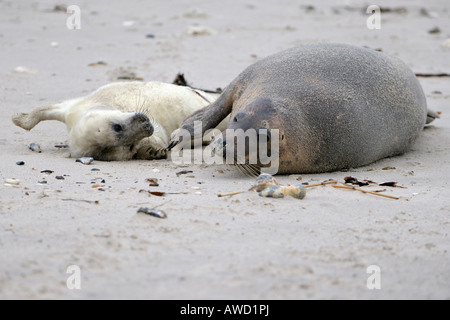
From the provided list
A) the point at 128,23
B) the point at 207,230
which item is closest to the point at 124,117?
the point at 207,230

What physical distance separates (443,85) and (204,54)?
2.69m

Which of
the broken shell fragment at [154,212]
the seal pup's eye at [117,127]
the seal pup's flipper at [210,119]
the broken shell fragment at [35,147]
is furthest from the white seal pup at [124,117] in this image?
the broken shell fragment at [154,212]

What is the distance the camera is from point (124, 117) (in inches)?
173

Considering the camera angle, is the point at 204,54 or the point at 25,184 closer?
the point at 25,184

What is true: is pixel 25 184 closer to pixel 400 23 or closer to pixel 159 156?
pixel 159 156

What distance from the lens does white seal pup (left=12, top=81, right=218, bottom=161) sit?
14.5 ft

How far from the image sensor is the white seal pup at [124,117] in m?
4.43

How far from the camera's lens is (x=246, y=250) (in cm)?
262

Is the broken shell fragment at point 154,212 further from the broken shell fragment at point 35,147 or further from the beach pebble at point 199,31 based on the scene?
the beach pebble at point 199,31

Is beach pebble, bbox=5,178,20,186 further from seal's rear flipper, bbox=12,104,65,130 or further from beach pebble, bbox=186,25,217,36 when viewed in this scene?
beach pebble, bbox=186,25,217,36

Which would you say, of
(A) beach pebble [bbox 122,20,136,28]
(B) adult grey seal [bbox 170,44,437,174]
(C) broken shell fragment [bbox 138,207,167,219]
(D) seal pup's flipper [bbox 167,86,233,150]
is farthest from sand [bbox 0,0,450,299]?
(A) beach pebble [bbox 122,20,136,28]

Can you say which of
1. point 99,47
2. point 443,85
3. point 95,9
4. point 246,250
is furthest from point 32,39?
point 246,250

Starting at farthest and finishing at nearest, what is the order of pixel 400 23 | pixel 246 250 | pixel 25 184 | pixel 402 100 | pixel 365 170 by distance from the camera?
pixel 400 23
pixel 402 100
pixel 365 170
pixel 25 184
pixel 246 250
